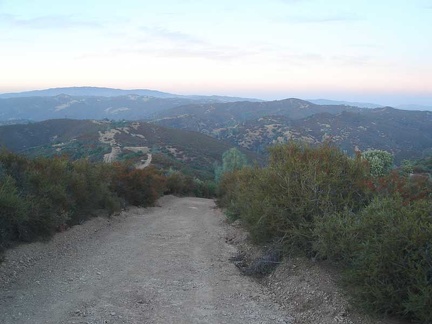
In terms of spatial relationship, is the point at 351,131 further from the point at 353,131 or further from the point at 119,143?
the point at 119,143

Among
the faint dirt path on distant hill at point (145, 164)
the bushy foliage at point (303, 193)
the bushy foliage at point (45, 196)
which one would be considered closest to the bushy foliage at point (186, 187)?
the faint dirt path on distant hill at point (145, 164)

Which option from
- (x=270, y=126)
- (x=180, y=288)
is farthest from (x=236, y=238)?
(x=270, y=126)

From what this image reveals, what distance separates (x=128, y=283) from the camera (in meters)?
8.80

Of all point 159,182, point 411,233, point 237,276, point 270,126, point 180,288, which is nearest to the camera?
point 411,233

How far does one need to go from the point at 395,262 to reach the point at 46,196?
32.3 ft

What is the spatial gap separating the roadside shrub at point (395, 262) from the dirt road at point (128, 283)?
5.40ft

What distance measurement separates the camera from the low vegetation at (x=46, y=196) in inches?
396

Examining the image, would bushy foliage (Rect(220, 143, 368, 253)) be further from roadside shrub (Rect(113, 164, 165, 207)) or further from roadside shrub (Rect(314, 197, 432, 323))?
roadside shrub (Rect(113, 164, 165, 207))

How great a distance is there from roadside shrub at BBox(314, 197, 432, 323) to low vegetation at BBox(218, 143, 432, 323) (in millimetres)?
13

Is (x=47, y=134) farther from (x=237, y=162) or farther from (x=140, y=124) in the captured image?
(x=237, y=162)

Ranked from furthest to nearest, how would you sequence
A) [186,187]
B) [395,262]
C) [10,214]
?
[186,187] → [10,214] → [395,262]

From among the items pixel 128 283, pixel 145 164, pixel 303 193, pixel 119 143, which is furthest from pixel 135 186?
pixel 119 143

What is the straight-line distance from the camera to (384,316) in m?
6.41

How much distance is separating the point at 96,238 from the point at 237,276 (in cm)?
565
